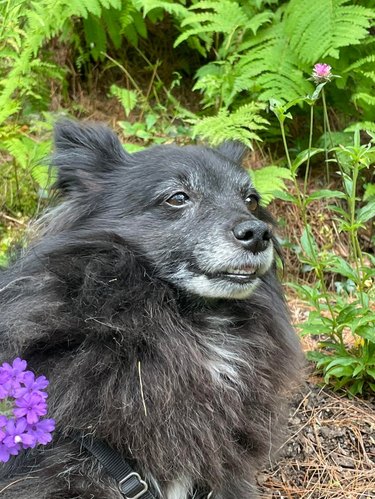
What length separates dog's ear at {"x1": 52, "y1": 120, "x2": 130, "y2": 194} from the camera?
9.85 feet

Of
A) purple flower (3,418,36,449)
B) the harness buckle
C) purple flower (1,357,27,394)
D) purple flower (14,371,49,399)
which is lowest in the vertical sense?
the harness buckle

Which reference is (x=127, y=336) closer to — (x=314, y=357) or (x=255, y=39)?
(x=314, y=357)

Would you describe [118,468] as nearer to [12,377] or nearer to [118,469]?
[118,469]

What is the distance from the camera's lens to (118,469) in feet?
7.68

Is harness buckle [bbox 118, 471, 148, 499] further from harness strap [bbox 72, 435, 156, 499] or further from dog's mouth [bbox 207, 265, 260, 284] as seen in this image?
dog's mouth [bbox 207, 265, 260, 284]

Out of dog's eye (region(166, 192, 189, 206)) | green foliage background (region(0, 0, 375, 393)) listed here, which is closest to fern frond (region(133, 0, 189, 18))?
green foliage background (region(0, 0, 375, 393))

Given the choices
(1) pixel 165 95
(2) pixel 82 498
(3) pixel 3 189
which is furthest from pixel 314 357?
(1) pixel 165 95

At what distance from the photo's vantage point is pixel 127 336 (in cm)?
249

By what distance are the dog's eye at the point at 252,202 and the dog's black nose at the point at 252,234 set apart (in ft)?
1.51

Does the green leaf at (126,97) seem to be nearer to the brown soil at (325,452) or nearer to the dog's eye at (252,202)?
the dog's eye at (252,202)

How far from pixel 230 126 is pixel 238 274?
91.4 inches

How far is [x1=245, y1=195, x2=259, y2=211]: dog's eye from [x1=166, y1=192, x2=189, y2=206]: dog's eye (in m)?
0.35

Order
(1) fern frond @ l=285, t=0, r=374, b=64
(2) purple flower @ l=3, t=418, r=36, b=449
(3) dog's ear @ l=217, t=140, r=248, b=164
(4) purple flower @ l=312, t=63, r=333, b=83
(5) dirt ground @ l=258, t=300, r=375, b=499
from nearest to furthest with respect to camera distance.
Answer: (2) purple flower @ l=3, t=418, r=36, b=449 → (4) purple flower @ l=312, t=63, r=333, b=83 → (5) dirt ground @ l=258, t=300, r=375, b=499 → (3) dog's ear @ l=217, t=140, r=248, b=164 → (1) fern frond @ l=285, t=0, r=374, b=64

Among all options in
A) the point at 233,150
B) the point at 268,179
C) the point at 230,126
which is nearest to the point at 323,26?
the point at 230,126
